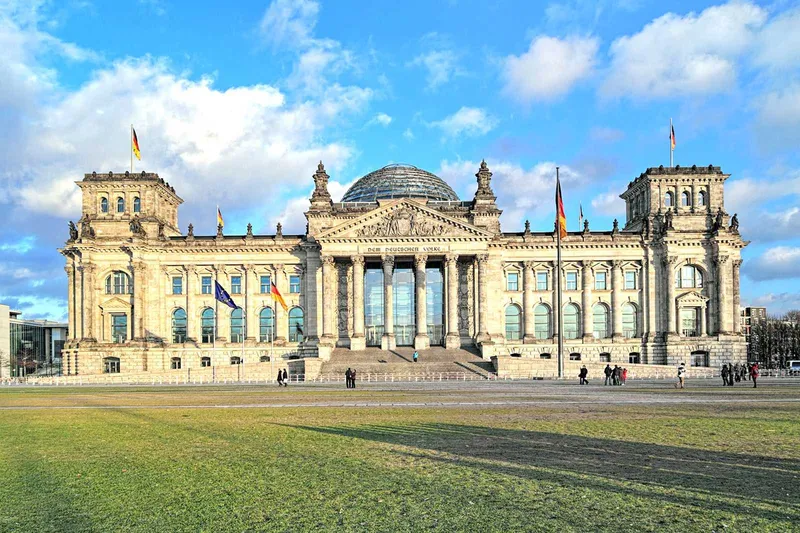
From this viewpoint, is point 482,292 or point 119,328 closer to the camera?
point 482,292

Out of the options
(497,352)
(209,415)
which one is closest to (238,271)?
(497,352)

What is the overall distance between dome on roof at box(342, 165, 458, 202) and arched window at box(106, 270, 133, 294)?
105 ft

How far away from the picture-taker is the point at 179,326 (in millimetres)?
93938

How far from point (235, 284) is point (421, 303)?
80.9ft

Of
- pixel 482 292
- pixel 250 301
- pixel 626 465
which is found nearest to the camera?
pixel 626 465

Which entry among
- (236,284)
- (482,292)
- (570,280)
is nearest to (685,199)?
(570,280)

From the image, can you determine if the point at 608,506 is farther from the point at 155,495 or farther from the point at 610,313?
the point at 610,313

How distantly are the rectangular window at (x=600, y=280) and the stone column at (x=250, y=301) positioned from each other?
141 ft

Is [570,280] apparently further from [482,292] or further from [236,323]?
[236,323]

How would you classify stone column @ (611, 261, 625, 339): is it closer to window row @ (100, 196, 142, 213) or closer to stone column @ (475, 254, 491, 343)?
stone column @ (475, 254, 491, 343)

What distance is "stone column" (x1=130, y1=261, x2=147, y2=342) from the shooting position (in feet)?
295

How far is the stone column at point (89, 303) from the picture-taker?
8900 centimetres

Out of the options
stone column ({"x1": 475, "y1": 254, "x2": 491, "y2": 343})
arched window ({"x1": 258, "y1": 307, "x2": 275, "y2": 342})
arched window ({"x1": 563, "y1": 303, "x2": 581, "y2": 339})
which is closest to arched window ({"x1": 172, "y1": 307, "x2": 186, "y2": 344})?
arched window ({"x1": 258, "y1": 307, "x2": 275, "y2": 342})

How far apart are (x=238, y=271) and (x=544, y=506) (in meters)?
84.8
